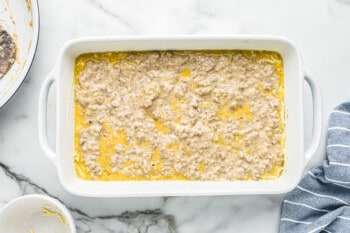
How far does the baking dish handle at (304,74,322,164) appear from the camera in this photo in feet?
3.99

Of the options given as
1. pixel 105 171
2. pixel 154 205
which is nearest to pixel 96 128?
pixel 105 171

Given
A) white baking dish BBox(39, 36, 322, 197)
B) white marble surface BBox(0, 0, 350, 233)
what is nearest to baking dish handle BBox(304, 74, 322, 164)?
white baking dish BBox(39, 36, 322, 197)

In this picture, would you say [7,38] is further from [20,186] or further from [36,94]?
[20,186]

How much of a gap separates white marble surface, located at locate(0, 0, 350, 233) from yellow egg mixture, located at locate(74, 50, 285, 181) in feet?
0.27

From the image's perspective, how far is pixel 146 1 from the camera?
1.34 meters

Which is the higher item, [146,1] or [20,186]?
[146,1]

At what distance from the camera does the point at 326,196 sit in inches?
51.7

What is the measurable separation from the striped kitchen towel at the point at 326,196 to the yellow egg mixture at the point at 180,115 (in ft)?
0.28

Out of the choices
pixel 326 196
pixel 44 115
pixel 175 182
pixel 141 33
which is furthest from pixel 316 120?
pixel 44 115

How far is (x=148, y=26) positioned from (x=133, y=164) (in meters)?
0.30

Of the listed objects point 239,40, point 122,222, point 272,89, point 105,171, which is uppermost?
point 239,40

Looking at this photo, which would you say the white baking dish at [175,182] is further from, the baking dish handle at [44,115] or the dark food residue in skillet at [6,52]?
the dark food residue in skillet at [6,52]

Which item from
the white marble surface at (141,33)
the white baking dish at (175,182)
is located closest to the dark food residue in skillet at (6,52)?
the white marble surface at (141,33)

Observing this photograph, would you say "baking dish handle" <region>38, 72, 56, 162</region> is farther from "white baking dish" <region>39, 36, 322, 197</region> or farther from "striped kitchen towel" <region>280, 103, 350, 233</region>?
"striped kitchen towel" <region>280, 103, 350, 233</region>
